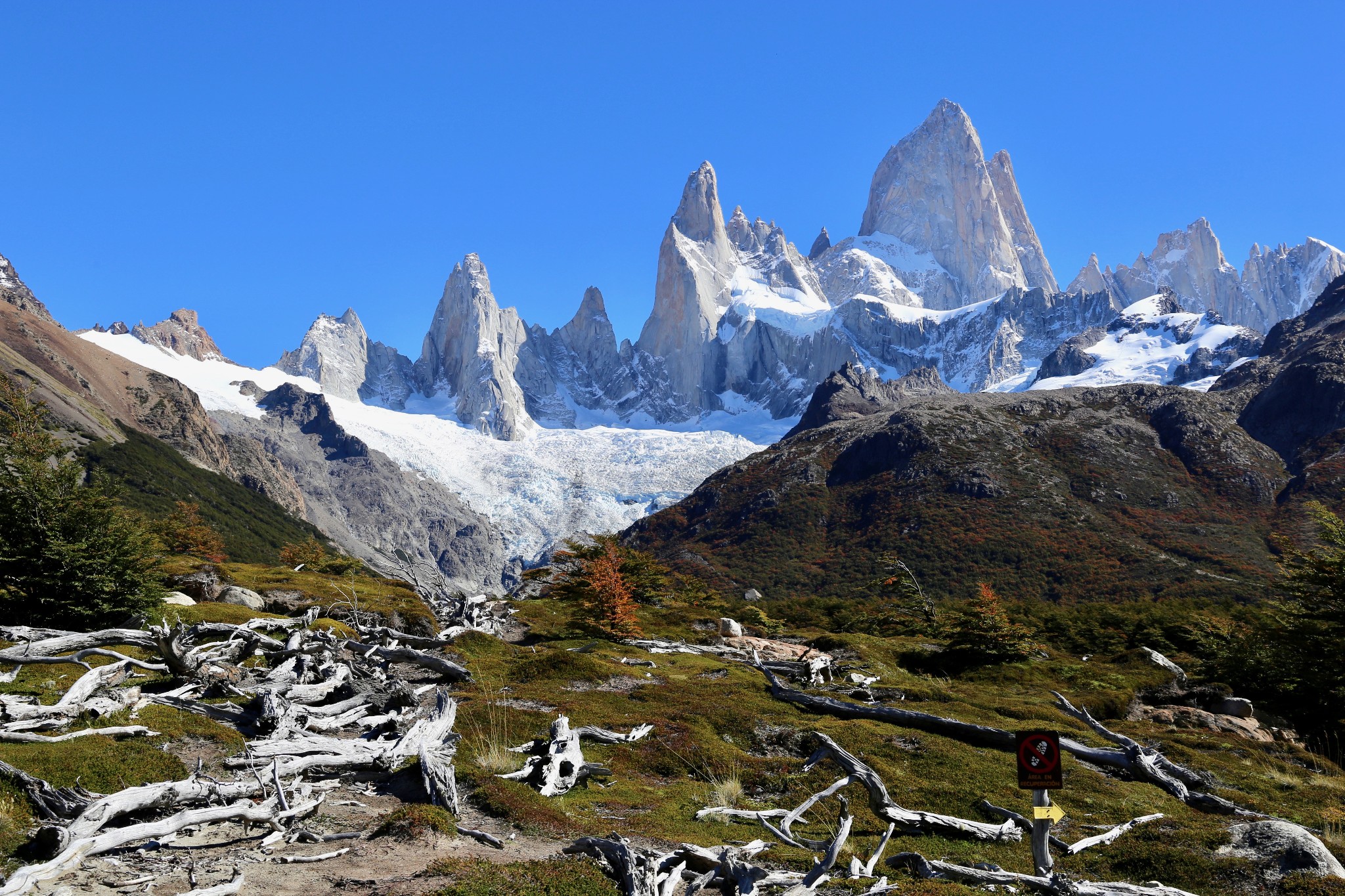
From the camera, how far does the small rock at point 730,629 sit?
4022 cm

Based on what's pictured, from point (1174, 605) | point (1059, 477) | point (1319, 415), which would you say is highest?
point (1319, 415)

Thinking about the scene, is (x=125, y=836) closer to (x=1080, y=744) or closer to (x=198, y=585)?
(x=1080, y=744)

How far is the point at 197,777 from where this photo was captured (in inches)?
418

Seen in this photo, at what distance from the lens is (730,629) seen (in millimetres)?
40875

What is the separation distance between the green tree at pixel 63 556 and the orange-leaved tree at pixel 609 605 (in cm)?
1709

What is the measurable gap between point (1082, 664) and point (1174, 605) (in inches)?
791

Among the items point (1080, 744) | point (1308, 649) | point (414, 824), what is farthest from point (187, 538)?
point (1308, 649)

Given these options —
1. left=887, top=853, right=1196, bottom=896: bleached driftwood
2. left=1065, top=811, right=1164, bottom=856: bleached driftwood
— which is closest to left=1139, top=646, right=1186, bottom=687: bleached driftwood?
left=1065, top=811, right=1164, bottom=856: bleached driftwood

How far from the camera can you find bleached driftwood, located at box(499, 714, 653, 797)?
13.1 m

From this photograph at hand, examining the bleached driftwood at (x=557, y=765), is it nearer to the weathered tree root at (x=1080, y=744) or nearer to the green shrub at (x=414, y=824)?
the green shrub at (x=414, y=824)

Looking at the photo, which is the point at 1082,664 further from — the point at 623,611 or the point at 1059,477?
the point at 1059,477

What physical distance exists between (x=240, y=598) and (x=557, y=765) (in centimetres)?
2665

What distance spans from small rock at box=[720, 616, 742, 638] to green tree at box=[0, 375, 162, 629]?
25661mm

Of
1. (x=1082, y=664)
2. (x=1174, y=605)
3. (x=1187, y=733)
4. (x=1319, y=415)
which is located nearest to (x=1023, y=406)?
(x=1319, y=415)
